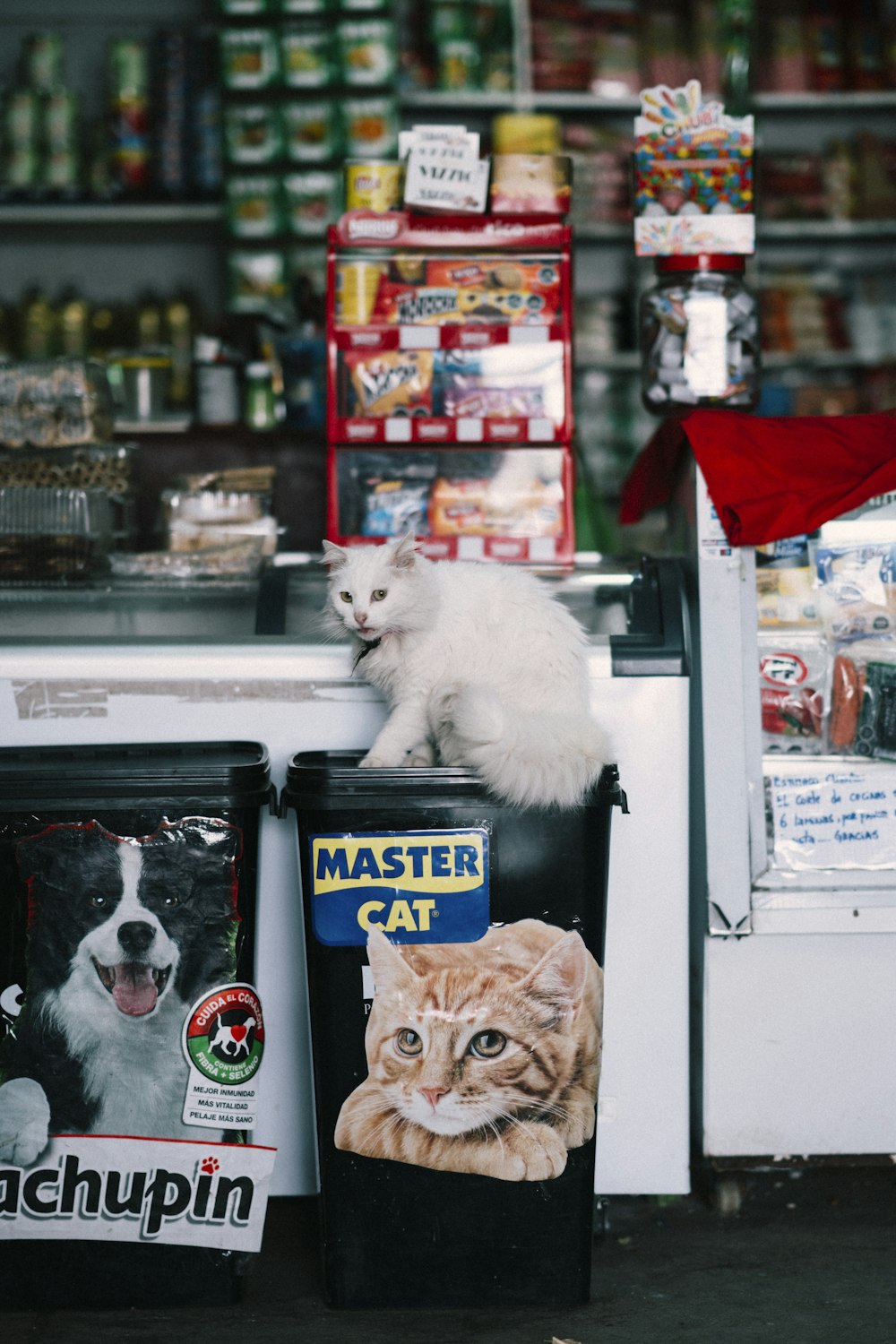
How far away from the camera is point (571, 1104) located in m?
1.87

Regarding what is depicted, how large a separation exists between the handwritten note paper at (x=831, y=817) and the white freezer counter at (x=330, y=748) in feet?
0.68

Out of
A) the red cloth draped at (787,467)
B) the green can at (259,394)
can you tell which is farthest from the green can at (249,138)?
the red cloth draped at (787,467)

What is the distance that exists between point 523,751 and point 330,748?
0.48m

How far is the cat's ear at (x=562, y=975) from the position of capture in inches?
73.3

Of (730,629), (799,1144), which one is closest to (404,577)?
(730,629)

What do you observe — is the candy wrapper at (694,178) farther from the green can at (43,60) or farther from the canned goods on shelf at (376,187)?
the green can at (43,60)

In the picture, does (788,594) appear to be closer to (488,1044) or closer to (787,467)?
(787,467)

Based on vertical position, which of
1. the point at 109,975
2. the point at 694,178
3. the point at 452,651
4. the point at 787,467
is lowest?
the point at 109,975

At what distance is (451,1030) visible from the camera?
185 centimetres

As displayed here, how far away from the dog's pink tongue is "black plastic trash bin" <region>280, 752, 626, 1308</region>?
24 centimetres

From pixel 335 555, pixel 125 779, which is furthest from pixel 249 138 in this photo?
pixel 125 779

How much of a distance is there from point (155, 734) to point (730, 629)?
101 cm

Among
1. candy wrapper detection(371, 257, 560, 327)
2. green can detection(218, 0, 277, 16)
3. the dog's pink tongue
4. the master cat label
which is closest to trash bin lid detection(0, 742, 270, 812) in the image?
the master cat label

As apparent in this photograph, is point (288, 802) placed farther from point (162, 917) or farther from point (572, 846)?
point (572, 846)
